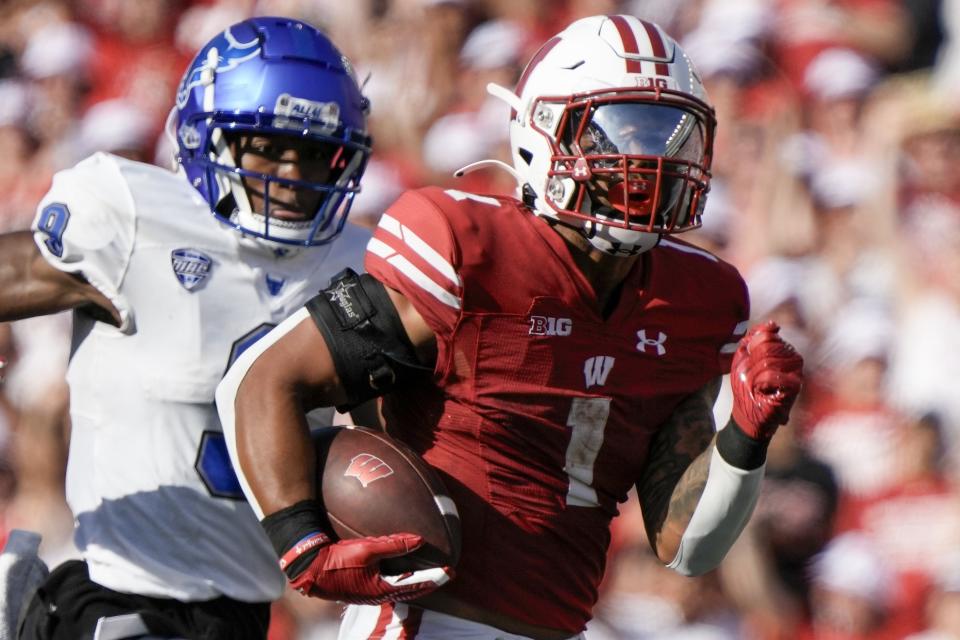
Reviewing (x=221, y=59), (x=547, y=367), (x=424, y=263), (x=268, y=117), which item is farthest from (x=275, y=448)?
(x=221, y=59)

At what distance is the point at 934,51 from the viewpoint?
515cm

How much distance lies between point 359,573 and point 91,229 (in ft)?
3.47

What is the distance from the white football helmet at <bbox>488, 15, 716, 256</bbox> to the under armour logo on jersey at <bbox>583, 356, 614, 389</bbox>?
0.60ft

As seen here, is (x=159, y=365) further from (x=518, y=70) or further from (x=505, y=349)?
(x=518, y=70)

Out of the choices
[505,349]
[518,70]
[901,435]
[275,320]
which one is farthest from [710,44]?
Answer: [505,349]

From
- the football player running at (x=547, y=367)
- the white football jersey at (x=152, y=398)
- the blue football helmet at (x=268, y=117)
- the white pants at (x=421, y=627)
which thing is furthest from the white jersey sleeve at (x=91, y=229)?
the white pants at (x=421, y=627)

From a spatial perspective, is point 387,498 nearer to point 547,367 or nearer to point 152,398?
point 547,367

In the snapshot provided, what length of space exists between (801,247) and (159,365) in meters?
2.68

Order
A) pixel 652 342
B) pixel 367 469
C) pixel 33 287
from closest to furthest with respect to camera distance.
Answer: pixel 367 469 → pixel 652 342 → pixel 33 287

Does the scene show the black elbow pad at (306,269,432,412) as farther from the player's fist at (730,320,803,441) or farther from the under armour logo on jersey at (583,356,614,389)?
the player's fist at (730,320,803,441)

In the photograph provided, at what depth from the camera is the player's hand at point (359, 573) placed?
2.17 metres

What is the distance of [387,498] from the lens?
7.36ft

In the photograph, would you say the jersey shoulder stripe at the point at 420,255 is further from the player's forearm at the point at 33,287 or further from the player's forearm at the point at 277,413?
the player's forearm at the point at 33,287

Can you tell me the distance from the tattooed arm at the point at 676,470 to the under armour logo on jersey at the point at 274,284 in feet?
2.84
